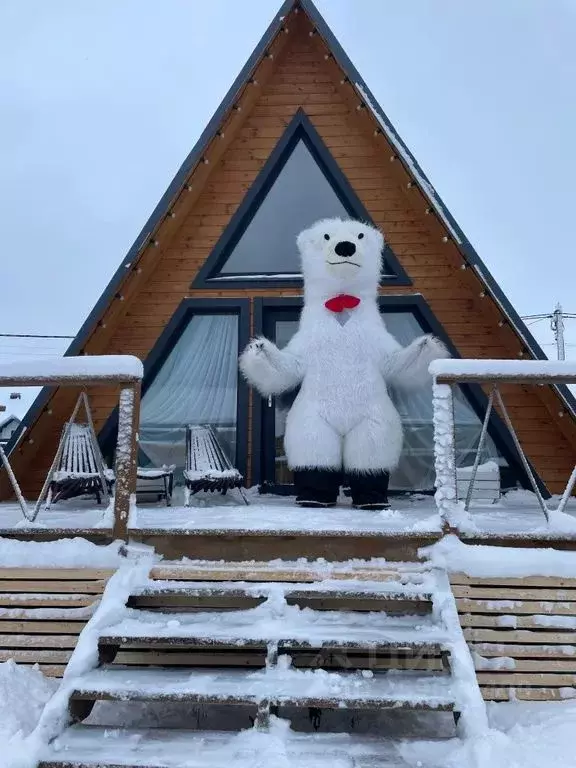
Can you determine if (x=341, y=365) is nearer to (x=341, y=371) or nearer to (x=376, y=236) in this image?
(x=341, y=371)

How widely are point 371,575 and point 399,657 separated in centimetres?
44

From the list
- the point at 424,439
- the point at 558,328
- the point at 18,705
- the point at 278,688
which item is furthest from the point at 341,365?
the point at 558,328

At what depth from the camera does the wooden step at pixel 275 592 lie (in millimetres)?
3223

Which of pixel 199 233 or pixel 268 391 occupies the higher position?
pixel 199 233

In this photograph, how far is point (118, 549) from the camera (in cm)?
354

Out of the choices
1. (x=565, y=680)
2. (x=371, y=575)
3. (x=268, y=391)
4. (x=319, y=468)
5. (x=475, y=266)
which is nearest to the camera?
(x=565, y=680)

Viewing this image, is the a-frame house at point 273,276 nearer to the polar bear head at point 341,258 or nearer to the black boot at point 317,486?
the polar bear head at point 341,258

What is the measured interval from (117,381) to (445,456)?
204 centimetres

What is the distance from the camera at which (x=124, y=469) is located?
11.8 ft

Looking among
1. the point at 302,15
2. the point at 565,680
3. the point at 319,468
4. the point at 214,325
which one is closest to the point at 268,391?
the point at 319,468

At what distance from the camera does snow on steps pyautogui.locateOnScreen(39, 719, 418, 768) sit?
237cm

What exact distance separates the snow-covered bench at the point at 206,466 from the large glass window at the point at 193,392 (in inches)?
7.2

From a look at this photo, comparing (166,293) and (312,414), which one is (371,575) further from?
(166,293)

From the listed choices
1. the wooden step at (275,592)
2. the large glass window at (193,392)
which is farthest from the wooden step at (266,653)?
the large glass window at (193,392)
